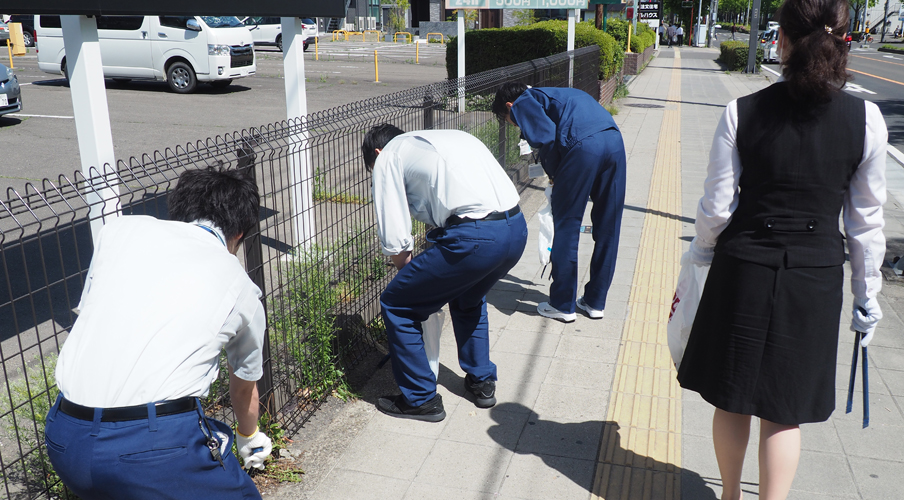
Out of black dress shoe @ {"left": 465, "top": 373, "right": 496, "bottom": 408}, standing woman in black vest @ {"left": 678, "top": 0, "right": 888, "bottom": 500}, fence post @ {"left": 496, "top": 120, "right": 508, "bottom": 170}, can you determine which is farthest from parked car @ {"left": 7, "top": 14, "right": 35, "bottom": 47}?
standing woman in black vest @ {"left": 678, "top": 0, "right": 888, "bottom": 500}

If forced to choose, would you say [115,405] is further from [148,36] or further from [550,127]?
[148,36]

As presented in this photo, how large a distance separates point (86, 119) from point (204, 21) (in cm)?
1418

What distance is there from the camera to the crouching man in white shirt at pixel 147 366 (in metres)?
1.78

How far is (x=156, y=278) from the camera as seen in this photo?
183 cm

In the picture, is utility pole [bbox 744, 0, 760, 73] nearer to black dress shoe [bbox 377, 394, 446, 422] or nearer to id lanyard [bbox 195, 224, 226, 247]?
black dress shoe [bbox 377, 394, 446, 422]

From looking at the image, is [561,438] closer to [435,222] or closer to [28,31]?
[435,222]

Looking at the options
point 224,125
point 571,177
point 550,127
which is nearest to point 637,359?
point 571,177

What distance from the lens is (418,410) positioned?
3652mm

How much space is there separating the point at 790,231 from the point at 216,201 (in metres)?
1.81

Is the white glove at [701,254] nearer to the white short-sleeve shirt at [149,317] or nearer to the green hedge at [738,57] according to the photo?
the white short-sleeve shirt at [149,317]

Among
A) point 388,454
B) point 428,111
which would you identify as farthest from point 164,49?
point 388,454

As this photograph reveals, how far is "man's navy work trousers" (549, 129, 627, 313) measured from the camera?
4562mm

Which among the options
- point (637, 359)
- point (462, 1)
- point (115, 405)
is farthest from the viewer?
point (462, 1)

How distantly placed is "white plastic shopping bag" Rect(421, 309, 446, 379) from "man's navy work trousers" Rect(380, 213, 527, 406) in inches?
3.6
